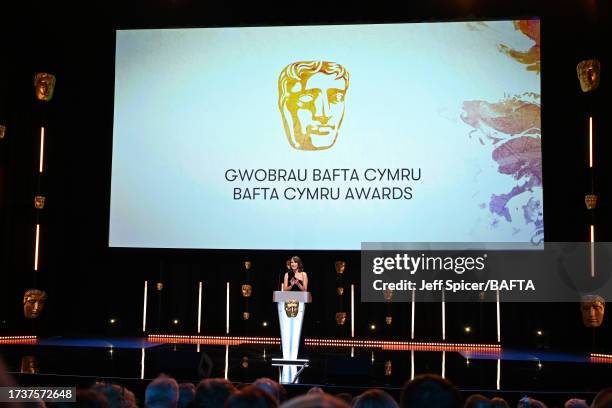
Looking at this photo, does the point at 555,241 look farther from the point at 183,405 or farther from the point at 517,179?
the point at 183,405

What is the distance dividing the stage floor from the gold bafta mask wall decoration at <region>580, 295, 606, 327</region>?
392mm

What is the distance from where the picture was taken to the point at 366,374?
5.14 metres

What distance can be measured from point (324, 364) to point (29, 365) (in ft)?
8.28

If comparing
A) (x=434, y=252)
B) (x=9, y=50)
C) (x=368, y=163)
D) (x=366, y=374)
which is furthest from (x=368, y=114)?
(x=9, y=50)

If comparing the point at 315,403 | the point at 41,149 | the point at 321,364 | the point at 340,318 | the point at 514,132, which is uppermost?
the point at 514,132

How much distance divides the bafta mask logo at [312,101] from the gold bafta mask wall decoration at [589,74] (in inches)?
110

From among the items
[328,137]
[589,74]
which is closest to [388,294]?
[328,137]

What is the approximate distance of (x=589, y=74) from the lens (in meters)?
8.16

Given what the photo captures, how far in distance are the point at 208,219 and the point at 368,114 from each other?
2343 millimetres

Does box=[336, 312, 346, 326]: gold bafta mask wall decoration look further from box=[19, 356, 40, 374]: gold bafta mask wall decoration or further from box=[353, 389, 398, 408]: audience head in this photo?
box=[353, 389, 398, 408]: audience head

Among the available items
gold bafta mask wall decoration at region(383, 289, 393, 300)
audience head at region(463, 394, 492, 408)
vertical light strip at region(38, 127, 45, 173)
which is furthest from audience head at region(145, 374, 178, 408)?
vertical light strip at region(38, 127, 45, 173)

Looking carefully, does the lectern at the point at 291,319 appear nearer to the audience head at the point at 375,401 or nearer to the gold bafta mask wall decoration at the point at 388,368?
the gold bafta mask wall decoration at the point at 388,368

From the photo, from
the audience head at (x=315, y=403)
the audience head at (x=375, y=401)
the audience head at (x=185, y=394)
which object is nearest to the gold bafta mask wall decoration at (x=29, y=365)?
the audience head at (x=185, y=394)

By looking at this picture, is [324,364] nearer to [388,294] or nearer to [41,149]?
[388,294]
